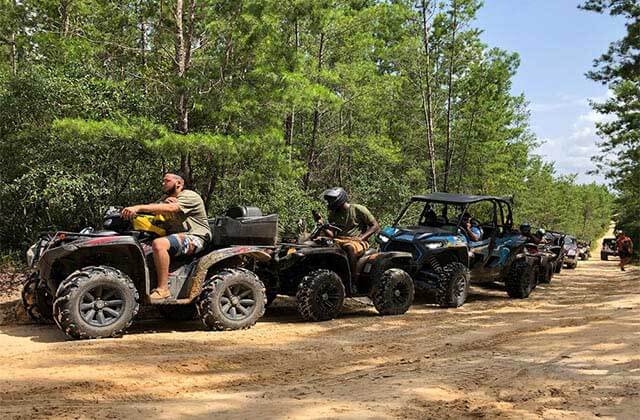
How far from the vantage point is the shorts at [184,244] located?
7553mm

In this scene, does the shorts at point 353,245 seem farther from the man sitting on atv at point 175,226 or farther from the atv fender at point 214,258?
the man sitting on atv at point 175,226

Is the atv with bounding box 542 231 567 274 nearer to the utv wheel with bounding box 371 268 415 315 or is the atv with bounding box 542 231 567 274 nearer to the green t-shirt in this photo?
the utv wheel with bounding box 371 268 415 315

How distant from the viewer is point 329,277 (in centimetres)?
880

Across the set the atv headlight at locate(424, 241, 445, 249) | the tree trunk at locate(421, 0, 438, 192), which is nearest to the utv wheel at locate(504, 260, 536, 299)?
the atv headlight at locate(424, 241, 445, 249)

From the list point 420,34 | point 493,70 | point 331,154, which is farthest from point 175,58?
point 493,70

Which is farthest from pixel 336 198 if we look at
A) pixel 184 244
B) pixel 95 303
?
pixel 95 303

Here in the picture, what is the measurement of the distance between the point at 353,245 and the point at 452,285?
258 centimetres

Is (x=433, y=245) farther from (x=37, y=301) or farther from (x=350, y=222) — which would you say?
(x=37, y=301)

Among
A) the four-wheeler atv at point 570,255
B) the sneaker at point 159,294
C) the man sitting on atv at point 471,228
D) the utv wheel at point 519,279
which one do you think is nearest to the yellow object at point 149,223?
the sneaker at point 159,294

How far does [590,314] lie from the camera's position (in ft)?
33.0

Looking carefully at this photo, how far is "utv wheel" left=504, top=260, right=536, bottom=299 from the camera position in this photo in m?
13.1

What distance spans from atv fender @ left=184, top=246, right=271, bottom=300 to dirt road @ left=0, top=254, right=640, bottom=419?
0.60m

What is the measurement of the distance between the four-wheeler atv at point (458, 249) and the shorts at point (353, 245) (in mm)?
1862

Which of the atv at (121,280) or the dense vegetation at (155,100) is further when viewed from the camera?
the dense vegetation at (155,100)
